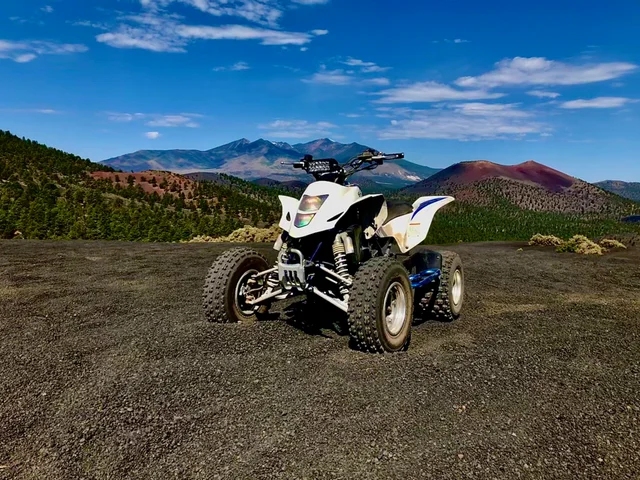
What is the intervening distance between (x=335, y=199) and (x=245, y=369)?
2.44m

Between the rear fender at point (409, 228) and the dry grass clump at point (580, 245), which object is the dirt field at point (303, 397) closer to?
the rear fender at point (409, 228)

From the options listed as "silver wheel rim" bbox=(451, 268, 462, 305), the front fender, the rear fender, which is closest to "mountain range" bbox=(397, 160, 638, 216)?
"silver wheel rim" bbox=(451, 268, 462, 305)

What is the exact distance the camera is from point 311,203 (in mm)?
5703

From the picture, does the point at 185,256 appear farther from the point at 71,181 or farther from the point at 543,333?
the point at 71,181

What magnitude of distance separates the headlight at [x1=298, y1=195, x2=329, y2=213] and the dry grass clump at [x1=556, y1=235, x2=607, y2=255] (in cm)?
1816

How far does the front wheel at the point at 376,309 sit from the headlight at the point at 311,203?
1.05 m

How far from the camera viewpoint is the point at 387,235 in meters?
6.59

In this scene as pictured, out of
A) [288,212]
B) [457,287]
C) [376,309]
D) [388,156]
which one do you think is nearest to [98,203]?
[288,212]

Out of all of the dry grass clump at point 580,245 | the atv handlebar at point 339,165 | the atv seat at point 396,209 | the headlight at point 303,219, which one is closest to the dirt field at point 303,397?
the headlight at point 303,219

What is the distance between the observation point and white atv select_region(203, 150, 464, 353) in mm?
5039

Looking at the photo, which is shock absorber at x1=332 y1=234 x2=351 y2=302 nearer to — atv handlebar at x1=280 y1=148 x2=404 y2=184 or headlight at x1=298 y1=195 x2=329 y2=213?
headlight at x1=298 y1=195 x2=329 y2=213

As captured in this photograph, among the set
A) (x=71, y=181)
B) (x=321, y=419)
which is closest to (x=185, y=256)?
(x=321, y=419)

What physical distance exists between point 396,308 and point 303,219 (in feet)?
5.59

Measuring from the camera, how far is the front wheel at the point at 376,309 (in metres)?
4.88
